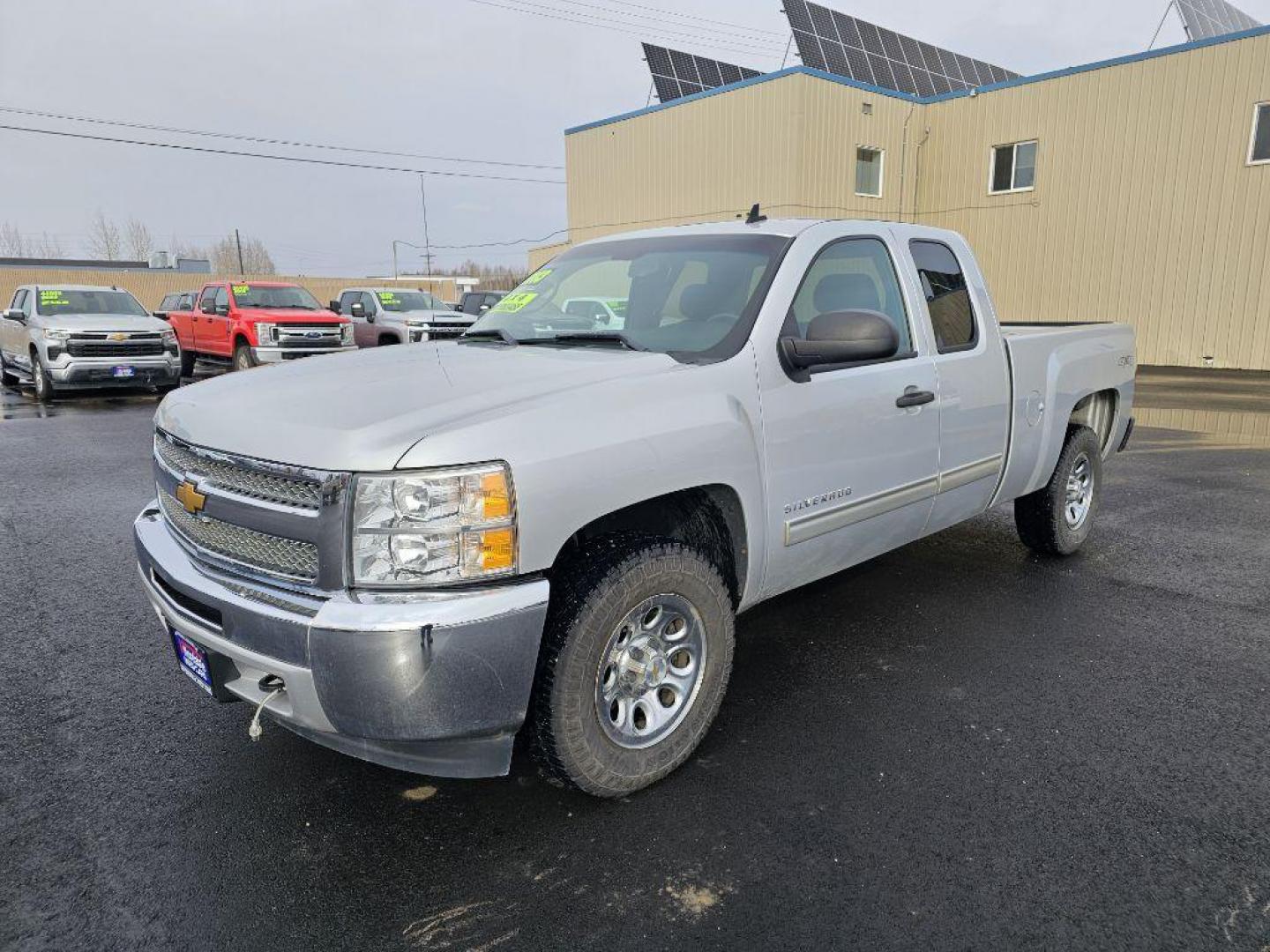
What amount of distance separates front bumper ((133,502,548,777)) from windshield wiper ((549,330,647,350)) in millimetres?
1267

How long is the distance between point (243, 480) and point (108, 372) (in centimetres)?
1307

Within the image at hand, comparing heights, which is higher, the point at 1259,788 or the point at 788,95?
A: the point at 788,95

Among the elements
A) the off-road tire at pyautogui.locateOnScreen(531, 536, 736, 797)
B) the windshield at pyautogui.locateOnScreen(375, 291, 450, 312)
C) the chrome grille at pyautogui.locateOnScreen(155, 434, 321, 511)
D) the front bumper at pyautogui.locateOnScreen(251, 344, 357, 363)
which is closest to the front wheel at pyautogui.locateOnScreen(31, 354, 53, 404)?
the front bumper at pyautogui.locateOnScreen(251, 344, 357, 363)

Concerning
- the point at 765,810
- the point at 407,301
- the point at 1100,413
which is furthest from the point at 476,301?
the point at 765,810

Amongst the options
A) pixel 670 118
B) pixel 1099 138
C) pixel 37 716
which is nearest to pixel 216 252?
pixel 670 118

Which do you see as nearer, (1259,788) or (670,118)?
(1259,788)

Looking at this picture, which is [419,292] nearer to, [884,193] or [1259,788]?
[884,193]

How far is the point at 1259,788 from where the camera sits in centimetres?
289

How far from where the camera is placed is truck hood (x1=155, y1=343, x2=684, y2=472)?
2.38m

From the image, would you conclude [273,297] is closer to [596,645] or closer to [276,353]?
[276,353]

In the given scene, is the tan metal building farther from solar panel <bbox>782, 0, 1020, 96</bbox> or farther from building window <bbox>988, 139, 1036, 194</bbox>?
solar panel <bbox>782, 0, 1020, 96</bbox>

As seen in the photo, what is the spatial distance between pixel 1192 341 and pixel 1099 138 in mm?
4615

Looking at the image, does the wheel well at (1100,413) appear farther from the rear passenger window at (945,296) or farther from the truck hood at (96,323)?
the truck hood at (96,323)

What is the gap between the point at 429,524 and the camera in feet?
7.55
